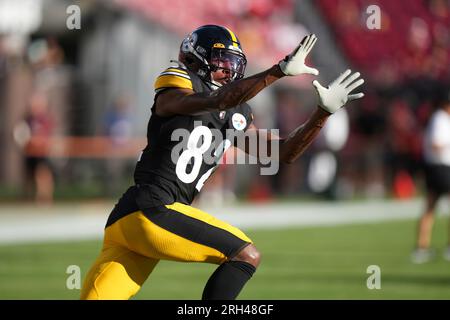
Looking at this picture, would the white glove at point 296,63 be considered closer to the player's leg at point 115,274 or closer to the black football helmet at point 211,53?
the black football helmet at point 211,53

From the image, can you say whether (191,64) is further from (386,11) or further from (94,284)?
(386,11)

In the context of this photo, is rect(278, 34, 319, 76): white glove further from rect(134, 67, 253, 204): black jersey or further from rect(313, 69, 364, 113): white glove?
rect(134, 67, 253, 204): black jersey

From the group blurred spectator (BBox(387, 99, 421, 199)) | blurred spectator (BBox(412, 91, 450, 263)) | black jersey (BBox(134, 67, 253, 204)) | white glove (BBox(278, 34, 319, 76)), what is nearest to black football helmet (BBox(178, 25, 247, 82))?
black jersey (BBox(134, 67, 253, 204))

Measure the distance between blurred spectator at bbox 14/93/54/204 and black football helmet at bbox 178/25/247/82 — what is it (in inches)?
Result: 426

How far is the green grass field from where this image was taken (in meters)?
7.69

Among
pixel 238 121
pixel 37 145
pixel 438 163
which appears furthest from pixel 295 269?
pixel 37 145

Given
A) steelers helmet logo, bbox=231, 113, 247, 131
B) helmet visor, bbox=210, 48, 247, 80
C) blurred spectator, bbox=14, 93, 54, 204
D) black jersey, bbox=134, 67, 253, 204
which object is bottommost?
black jersey, bbox=134, 67, 253, 204

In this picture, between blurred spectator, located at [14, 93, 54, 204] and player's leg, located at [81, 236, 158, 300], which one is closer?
player's leg, located at [81, 236, 158, 300]

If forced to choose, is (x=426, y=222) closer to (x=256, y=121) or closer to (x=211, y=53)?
(x=211, y=53)

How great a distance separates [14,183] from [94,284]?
560 inches

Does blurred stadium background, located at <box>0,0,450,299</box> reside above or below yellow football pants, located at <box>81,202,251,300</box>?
above

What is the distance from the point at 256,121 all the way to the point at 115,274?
13.6 metres

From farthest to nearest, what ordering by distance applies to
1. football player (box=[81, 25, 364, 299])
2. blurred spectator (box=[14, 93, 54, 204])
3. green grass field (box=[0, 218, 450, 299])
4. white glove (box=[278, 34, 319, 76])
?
blurred spectator (box=[14, 93, 54, 204]), green grass field (box=[0, 218, 450, 299]), football player (box=[81, 25, 364, 299]), white glove (box=[278, 34, 319, 76])

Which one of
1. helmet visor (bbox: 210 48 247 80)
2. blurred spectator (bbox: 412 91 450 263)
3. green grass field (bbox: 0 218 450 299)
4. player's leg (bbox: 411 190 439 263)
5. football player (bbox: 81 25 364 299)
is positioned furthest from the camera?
blurred spectator (bbox: 412 91 450 263)
